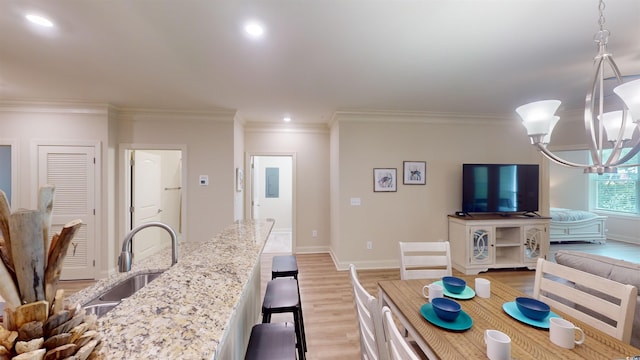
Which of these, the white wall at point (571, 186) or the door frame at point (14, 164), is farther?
the white wall at point (571, 186)

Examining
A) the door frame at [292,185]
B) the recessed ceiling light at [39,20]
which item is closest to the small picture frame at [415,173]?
the door frame at [292,185]

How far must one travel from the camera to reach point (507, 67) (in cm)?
256

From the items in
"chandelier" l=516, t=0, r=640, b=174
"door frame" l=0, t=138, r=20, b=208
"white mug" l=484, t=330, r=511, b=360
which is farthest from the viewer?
"door frame" l=0, t=138, r=20, b=208

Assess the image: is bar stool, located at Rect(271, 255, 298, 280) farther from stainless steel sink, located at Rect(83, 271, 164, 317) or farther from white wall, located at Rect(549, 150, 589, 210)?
white wall, located at Rect(549, 150, 589, 210)

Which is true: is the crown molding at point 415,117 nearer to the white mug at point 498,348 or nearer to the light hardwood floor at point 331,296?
the light hardwood floor at point 331,296

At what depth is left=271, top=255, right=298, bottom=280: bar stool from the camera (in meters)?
2.13

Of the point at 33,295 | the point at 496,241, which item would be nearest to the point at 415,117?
the point at 496,241

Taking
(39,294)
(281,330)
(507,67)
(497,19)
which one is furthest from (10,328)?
(507,67)

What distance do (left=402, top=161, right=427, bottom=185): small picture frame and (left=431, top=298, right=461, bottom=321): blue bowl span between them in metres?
2.99

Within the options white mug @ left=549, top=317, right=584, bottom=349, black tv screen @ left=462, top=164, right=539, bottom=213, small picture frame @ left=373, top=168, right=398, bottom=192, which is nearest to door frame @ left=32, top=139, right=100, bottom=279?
small picture frame @ left=373, top=168, right=398, bottom=192

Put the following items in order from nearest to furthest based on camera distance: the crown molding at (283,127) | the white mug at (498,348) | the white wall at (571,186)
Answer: the white mug at (498,348) < the crown molding at (283,127) < the white wall at (571,186)

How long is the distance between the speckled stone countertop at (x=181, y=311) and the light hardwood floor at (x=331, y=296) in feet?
4.76

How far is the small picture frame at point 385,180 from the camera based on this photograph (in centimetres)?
418

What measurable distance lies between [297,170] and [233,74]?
2537 mm
